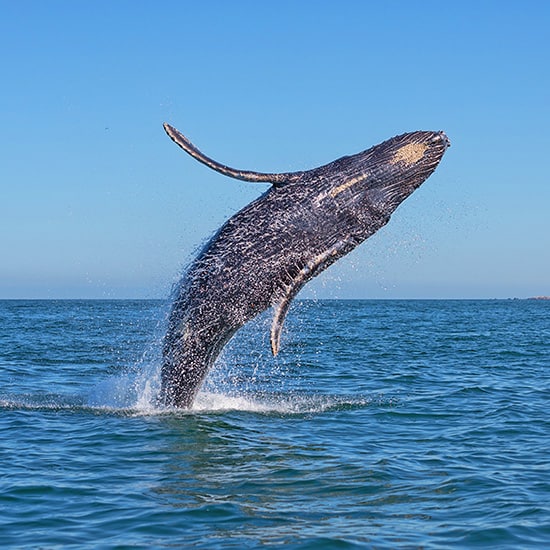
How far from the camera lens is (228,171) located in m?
12.8

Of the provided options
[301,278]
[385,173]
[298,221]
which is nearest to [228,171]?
[298,221]

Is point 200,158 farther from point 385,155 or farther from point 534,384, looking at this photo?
point 534,384

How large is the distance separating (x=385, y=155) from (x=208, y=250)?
3.11m

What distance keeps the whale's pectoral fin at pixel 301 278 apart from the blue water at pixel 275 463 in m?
1.82

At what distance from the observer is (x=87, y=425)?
48.6ft

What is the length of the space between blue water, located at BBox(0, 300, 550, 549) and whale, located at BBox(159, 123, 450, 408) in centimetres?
194

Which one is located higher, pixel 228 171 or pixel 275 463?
pixel 228 171

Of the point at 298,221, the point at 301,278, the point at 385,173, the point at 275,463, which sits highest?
the point at 385,173

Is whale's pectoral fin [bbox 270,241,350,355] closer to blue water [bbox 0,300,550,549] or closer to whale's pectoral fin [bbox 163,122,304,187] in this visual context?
whale's pectoral fin [bbox 163,122,304,187]

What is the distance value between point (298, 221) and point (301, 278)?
2.91 feet

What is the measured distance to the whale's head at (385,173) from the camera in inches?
497

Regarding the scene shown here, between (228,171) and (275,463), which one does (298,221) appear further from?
(275,463)

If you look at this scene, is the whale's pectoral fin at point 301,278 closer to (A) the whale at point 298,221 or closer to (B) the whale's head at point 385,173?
(A) the whale at point 298,221

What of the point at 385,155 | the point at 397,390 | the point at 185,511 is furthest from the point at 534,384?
the point at 185,511
